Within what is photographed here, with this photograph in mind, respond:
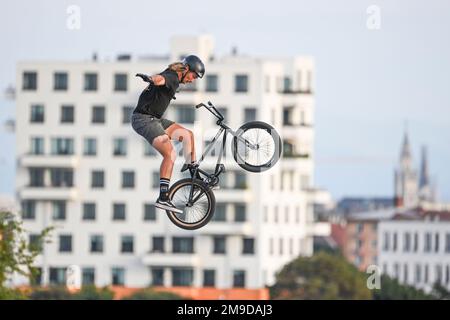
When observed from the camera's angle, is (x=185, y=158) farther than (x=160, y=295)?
No

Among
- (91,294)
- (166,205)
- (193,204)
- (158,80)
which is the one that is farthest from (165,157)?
(91,294)

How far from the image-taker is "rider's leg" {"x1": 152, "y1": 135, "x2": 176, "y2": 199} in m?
37.6

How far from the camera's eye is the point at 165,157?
37.8 metres

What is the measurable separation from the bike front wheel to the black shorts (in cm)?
142

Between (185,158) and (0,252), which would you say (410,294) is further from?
(185,158)

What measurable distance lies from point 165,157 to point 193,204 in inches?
49.4

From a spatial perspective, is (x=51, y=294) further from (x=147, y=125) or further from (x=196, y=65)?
(x=196, y=65)

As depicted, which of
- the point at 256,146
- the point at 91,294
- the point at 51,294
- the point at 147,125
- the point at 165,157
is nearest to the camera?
the point at 147,125

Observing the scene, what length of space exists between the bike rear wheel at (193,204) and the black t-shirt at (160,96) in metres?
1.52
